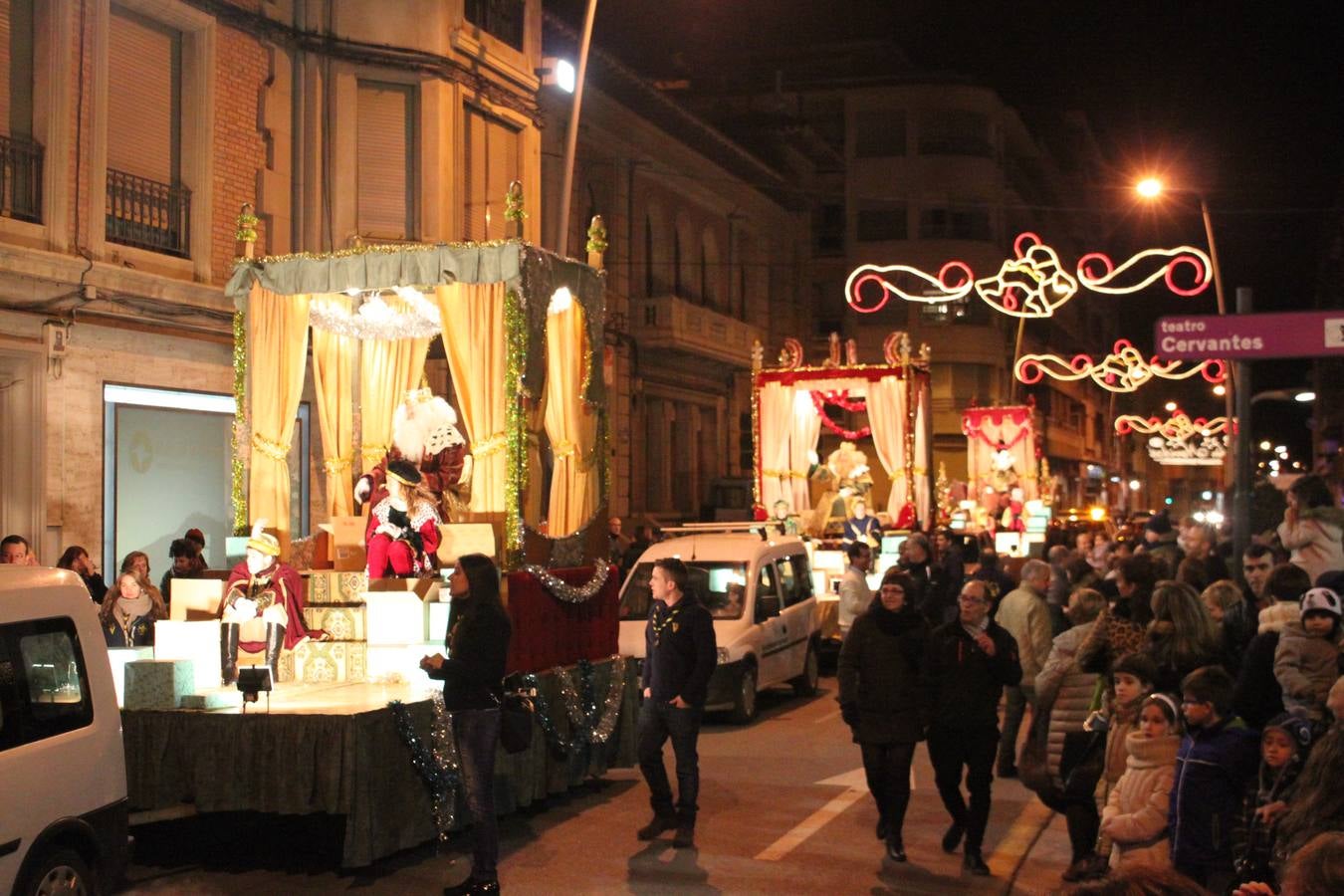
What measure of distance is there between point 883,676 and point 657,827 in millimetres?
1930

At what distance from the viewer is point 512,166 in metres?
23.6

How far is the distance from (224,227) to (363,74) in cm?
364

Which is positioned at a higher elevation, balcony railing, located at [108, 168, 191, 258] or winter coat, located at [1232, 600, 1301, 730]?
balcony railing, located at [108, 168, 191, 258]

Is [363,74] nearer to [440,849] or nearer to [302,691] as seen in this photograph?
[302,691]

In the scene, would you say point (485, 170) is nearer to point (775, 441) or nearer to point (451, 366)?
point (775, 441)

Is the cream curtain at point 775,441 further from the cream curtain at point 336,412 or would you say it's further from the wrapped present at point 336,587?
the wrapped present at point 336,587

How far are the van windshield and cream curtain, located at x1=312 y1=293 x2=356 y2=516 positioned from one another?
3.17 metres

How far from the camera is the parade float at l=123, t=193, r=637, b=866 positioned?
28.8 feet

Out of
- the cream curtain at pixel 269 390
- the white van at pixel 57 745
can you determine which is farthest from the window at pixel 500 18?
the white van at pixel 57 745

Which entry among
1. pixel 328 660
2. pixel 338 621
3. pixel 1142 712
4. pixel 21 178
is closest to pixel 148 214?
pixel 21 178

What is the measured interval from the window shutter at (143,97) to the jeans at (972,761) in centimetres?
1205

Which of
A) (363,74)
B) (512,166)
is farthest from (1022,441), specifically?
(363,74)

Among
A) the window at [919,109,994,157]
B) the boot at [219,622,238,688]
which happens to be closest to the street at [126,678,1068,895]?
the boot at [219,622,238,688]

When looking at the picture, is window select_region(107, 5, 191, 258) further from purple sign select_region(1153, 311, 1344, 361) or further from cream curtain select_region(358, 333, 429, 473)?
purple sign select_region(1153, 311, 1344, 361)
